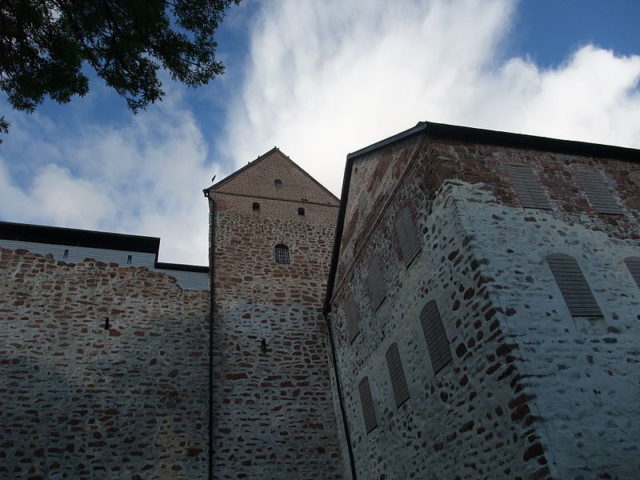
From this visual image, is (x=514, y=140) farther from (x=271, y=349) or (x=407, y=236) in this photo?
(x=271, y=349)

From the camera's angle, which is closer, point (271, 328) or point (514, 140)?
point (514, 140)

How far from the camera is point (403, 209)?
9438 mm

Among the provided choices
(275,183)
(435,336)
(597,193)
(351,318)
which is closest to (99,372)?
(351,318)

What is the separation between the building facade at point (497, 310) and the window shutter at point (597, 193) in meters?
0.03

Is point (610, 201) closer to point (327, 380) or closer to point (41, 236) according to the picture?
point (327, 380)

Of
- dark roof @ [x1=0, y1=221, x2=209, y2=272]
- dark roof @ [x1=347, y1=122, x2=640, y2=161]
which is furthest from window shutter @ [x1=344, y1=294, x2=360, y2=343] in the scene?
dark roof @ [x1=0, y1=221, x2=209, y2=272]

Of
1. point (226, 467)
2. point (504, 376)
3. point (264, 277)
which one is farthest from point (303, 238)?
point (504, 376)

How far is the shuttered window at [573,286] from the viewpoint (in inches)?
270

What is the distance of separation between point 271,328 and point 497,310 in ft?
26.3

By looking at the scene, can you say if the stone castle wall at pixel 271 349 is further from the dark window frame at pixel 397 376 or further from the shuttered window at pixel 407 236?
the shuttered window at pixel 407 236

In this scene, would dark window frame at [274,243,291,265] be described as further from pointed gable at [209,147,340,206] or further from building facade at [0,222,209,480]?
building facade at [0,222,209,480]

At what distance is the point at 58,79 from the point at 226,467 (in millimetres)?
8638

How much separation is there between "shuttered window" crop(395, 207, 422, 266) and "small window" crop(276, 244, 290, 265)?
6136 millimetres

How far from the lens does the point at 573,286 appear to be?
711 centimetres
